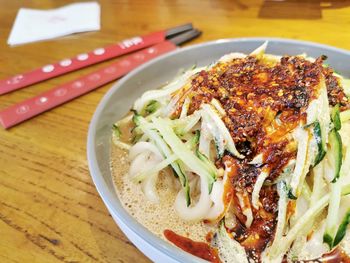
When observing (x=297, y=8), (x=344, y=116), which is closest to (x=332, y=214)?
(x=344, y=116)

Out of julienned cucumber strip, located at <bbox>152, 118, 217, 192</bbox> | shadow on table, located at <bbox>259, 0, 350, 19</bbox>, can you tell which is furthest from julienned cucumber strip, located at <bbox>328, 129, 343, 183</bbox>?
shadow on table, located at <bbox>259, 0, 350, 19</bbox>

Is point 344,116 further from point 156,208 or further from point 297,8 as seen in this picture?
point 297,8

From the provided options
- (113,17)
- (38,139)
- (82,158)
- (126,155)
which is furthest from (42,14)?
(126,155)

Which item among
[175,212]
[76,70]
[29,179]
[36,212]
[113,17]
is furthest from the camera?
[113,17]

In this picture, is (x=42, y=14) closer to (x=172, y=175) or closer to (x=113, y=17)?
(x=113, y=17)

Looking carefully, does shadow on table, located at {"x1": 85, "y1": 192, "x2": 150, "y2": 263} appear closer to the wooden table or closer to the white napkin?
the wooden table
